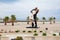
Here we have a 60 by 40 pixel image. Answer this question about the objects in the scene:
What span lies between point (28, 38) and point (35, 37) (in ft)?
2.82

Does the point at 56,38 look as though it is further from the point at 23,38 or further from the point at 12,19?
the point at 12,19

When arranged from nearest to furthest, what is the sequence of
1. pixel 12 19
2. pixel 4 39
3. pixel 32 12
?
pixel 4 39
pixel 32 12
pixel 12 19

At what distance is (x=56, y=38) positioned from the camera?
2256cm

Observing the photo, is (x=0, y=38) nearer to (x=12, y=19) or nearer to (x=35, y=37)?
(x=35, y=37)

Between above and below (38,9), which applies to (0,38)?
below

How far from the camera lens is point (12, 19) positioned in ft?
243

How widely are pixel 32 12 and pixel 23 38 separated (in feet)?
79.3

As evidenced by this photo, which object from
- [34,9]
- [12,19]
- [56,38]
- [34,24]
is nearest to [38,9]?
[34,9]

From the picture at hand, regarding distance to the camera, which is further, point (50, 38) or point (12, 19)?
point (12, 19)

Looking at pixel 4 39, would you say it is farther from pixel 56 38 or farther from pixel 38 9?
pixel 38 9

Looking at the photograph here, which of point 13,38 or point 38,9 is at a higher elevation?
point 38,9

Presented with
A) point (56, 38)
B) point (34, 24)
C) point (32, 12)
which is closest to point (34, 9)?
point (32, 12)

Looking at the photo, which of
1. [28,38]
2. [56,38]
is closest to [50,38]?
[56,38]

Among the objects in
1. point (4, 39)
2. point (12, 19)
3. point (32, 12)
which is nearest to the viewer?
point (4, 39)
